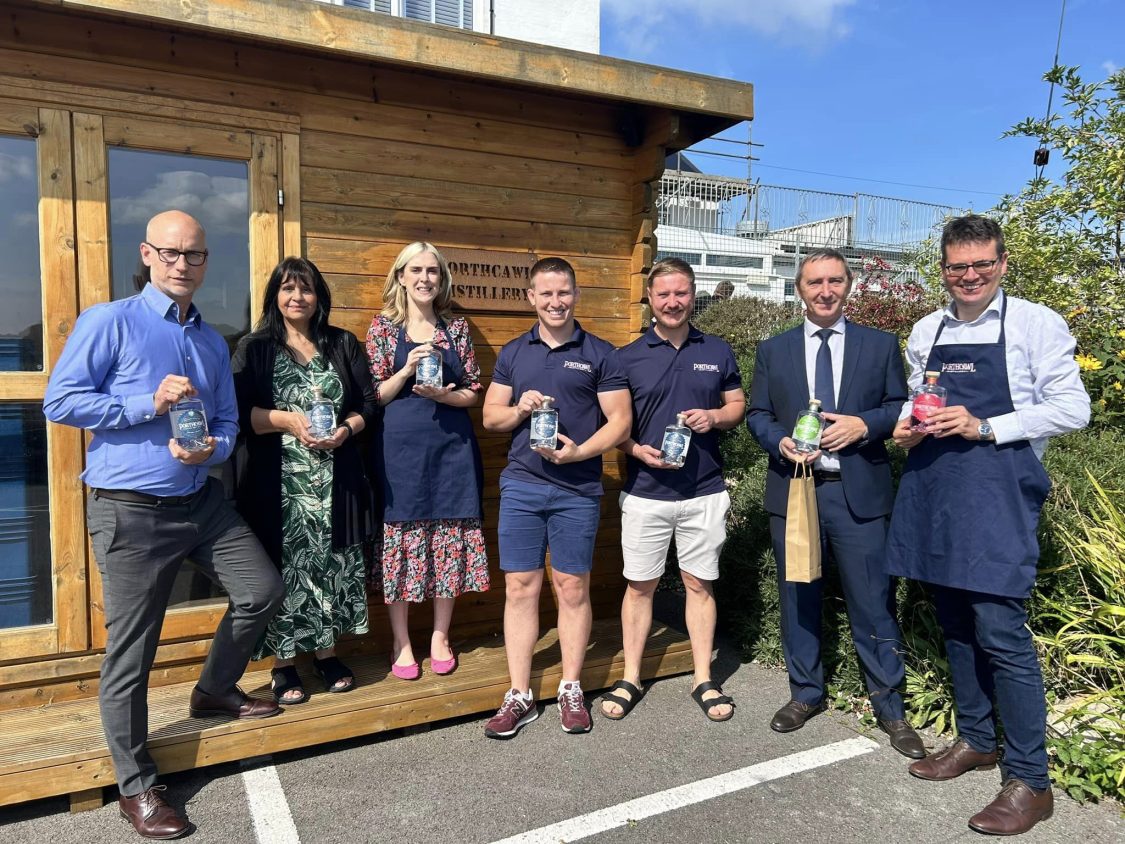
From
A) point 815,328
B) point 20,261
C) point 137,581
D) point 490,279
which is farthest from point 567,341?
point 20,261

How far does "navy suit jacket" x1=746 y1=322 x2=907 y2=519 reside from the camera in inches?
131

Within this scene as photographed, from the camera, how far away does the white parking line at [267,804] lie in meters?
2.77

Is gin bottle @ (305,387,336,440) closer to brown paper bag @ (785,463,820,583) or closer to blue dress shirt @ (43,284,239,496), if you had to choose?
blue dress shirt @ (43,284,239,496)

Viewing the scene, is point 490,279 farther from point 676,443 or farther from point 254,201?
point 676,443

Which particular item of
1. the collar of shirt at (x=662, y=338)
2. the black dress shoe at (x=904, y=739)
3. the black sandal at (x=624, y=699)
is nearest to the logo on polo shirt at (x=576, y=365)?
the collar of shirt at (x=662, y=338)

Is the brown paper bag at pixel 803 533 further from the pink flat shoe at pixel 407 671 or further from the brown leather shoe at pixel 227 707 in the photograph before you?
the brown leather shoe at pixel 227 707

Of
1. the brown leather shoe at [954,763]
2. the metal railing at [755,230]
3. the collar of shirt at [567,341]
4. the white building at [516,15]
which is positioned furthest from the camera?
the metal railing at [755,230]

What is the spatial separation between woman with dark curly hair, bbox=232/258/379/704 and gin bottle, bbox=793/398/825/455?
1.84 metres

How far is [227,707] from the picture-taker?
10.5 feet

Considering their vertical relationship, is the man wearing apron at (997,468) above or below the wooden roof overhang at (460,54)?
below

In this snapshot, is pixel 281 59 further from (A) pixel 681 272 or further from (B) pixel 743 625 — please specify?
(B) pixel 743 625

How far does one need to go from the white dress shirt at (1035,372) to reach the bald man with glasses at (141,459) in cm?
286

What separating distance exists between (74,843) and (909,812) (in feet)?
9.90

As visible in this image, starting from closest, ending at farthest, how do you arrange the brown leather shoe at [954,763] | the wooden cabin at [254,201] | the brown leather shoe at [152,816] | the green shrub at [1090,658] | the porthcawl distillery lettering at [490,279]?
1. the brown leather shoe at [152,816]
2. the green shrub at [1090,658]
3. the brown leather shoe at [954,763]
4. the wooden cabin at [254,201]
5. the porthcawl distillery lettering at [490,279]
